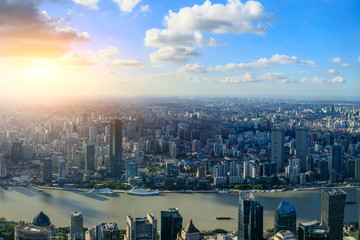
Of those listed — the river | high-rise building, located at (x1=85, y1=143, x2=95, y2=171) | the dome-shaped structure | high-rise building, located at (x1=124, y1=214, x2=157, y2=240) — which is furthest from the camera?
high-rise building, located at (x1=85, y1=143, x2=95, y2=171)

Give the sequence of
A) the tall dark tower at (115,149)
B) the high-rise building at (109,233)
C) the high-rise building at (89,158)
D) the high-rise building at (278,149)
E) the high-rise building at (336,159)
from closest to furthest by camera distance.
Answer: the high-rise building at (109,233) → the tall dark tower at (115,149) → the high-rise building at (89,158) → the high-rise building at (336,159) → the high-rise building at (278,149)

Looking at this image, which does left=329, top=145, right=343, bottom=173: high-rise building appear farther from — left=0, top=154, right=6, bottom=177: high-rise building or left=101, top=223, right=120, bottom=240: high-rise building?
left=0, top=154, right=6, bottom=177: high-rise building

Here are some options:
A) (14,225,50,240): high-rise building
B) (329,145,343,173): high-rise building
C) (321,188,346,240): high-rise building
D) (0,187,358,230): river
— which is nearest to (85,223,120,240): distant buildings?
(14,225,50,240): high-rise building

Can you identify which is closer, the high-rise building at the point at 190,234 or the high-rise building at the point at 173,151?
the high-rise building at the point at 190,234

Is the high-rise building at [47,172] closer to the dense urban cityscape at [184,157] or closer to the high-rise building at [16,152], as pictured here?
the dense urban cityscape at [184,157]

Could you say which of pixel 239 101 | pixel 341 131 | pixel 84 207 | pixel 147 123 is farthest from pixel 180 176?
pixel 239 101

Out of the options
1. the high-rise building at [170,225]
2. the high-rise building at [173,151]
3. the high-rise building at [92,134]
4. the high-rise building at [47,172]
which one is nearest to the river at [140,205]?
the high-rise building at [47,172]

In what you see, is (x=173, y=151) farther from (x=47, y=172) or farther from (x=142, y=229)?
(x=142, y=229)
